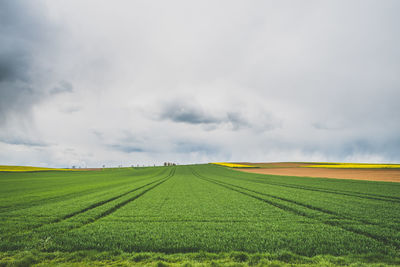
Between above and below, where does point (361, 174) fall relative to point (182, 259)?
below

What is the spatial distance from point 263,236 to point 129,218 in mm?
8141

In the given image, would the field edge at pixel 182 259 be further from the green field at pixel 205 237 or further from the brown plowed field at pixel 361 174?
the brown plowed field at pixel 361 174

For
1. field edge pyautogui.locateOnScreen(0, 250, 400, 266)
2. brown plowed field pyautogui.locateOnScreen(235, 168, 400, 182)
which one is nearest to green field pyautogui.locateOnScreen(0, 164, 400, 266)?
field edge pyautogui.locateOnScreen(0, 250, 400, 266)

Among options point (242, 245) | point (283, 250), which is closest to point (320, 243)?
point (283, 250)

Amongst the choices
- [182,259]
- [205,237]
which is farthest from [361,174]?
[182,259]

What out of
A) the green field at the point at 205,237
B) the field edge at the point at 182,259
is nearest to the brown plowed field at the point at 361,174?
the green field at the point at 205,237

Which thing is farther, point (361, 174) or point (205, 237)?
point (361, 174)

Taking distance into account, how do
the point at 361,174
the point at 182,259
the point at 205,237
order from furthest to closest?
1. the point at 361,174
2. the point at 205,237
3. the point at 182,259

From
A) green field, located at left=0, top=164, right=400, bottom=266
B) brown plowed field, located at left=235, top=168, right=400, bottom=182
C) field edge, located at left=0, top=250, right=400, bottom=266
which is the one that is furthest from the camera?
brown plowed field, located at left=235, top=168, right=400, bottom=182

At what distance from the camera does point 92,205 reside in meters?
14.7

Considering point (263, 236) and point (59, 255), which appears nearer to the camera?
point (59, 255)

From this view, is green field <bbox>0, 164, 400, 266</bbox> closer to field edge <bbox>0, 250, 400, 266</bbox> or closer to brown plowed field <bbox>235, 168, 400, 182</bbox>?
field edge <bbox>0, 250, 400, 266</bbox>

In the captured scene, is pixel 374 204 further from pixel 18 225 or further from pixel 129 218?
pixel 18 225

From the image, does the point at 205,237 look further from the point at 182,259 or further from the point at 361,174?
the point at 361,174
